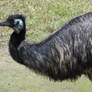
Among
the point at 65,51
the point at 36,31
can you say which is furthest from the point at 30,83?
the point at 36,31

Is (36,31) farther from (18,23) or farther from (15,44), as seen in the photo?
(15,44)

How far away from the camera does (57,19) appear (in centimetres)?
874

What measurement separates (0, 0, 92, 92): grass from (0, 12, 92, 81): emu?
53cm

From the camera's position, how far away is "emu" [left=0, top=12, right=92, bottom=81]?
178 inches

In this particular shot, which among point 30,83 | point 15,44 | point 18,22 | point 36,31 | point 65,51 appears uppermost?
point 18,22

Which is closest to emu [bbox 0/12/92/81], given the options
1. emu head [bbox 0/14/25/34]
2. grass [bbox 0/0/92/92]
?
emu head [bbox 0/14/25/34]

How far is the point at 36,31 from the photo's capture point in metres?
8.09

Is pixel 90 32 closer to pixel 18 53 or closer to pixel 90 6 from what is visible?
pixel 18 53

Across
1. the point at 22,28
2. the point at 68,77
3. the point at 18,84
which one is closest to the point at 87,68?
the point at 68,77

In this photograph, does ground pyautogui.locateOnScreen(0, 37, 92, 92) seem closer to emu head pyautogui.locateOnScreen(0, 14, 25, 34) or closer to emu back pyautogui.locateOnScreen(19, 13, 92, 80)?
emu back pyautogui.locateOnScreen(19, 13, 92, 80)

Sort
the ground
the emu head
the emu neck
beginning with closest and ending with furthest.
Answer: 1. the emu neck
2. the emu head
3. the ground

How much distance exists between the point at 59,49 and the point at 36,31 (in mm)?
3493

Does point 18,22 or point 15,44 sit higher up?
point 18,22

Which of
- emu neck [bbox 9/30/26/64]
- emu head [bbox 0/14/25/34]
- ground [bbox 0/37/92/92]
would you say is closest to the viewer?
emu neck [bbox 9/30/26/64]
